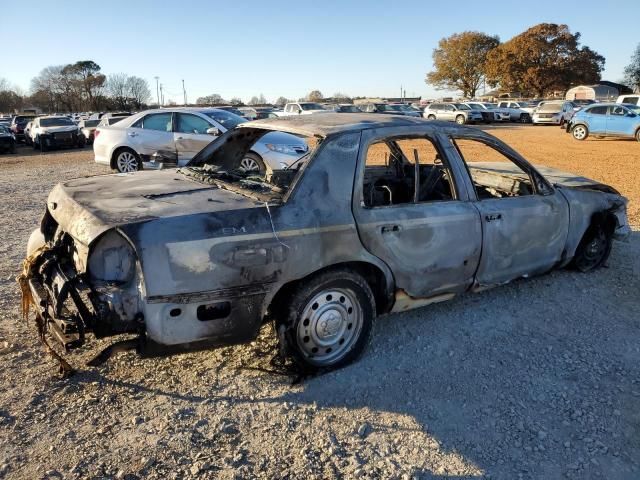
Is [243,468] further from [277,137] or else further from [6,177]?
[6,177]

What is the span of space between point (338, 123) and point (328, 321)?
4.62ft

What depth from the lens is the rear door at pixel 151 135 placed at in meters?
11.0

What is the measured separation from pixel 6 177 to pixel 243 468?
14144 millimetres

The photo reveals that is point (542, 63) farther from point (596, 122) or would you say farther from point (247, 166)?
point (247, 166)

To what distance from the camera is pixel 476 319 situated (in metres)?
4.21

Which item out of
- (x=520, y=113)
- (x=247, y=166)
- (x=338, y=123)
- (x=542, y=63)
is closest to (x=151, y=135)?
(x=247, y=166)

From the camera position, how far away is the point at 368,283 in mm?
3533

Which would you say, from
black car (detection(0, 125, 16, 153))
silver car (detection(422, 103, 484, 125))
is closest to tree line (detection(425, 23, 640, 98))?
silver car (detection(422, 103, 484, 125))

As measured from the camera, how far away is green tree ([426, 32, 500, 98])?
2899 inches

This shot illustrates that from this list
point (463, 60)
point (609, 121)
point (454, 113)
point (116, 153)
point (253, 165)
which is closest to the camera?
point (253, 165)

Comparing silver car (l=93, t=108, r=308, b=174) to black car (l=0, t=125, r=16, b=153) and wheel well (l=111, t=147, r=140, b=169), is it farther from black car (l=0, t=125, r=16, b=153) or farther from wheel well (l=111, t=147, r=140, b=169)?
black car (l=0, t=125, r=16, b=153)

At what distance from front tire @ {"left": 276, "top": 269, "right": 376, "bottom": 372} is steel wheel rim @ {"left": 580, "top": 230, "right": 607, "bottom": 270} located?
294 centimetres

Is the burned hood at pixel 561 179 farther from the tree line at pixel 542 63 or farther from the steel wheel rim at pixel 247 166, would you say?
the tree line at pixel 542 63

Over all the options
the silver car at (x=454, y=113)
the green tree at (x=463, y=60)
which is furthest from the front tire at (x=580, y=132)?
the green tree at (x=463, y=60)
